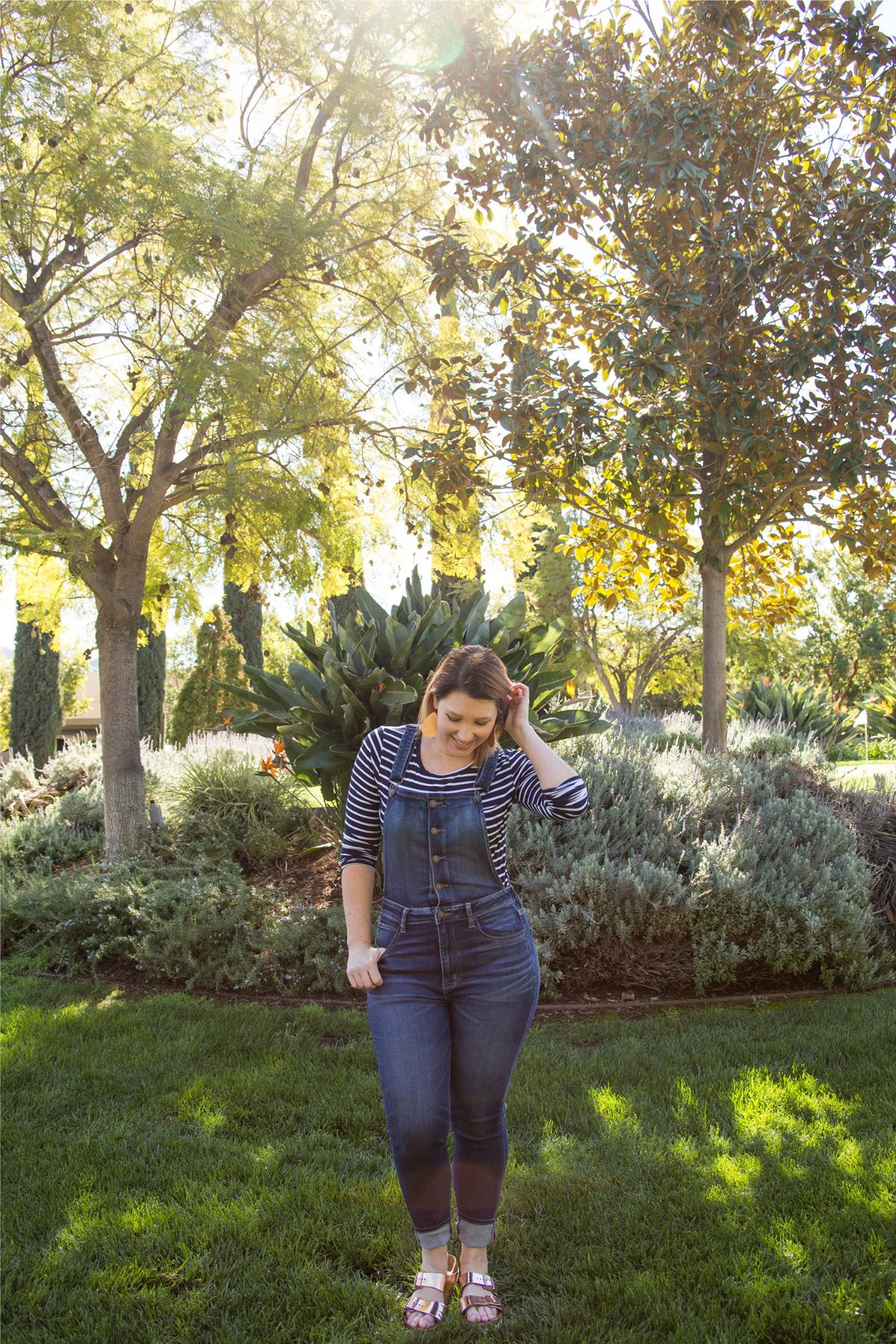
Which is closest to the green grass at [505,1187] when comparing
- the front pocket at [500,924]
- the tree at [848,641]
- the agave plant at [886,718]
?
the front pocket at [500,924]

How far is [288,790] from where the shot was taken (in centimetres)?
827

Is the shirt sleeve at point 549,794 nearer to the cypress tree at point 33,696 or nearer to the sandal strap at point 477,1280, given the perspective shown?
the sandal strap at point 477,1280

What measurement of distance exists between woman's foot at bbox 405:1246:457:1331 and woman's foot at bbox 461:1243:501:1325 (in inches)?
2.1

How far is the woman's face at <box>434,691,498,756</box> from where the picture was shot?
2.73 meters

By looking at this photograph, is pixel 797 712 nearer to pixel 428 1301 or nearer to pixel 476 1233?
pixel 476 1233

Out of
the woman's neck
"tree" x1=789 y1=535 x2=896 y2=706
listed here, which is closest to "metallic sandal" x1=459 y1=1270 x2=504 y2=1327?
the woman's neck

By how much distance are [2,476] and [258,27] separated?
463 centimetres

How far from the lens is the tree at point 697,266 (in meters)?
6.70

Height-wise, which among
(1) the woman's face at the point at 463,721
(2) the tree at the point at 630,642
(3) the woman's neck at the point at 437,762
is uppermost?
(2) the tree at the point at 630,642

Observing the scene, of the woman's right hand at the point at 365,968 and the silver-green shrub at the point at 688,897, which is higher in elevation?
the woman's right hand at the point at 365,968

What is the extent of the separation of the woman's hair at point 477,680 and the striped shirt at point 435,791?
10cm

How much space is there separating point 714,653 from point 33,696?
58.1 ft

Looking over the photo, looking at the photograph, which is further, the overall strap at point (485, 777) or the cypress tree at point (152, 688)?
the cypress tree at point (152, 688)

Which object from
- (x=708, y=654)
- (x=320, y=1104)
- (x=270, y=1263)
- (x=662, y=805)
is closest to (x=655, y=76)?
(x=708, y=654)
